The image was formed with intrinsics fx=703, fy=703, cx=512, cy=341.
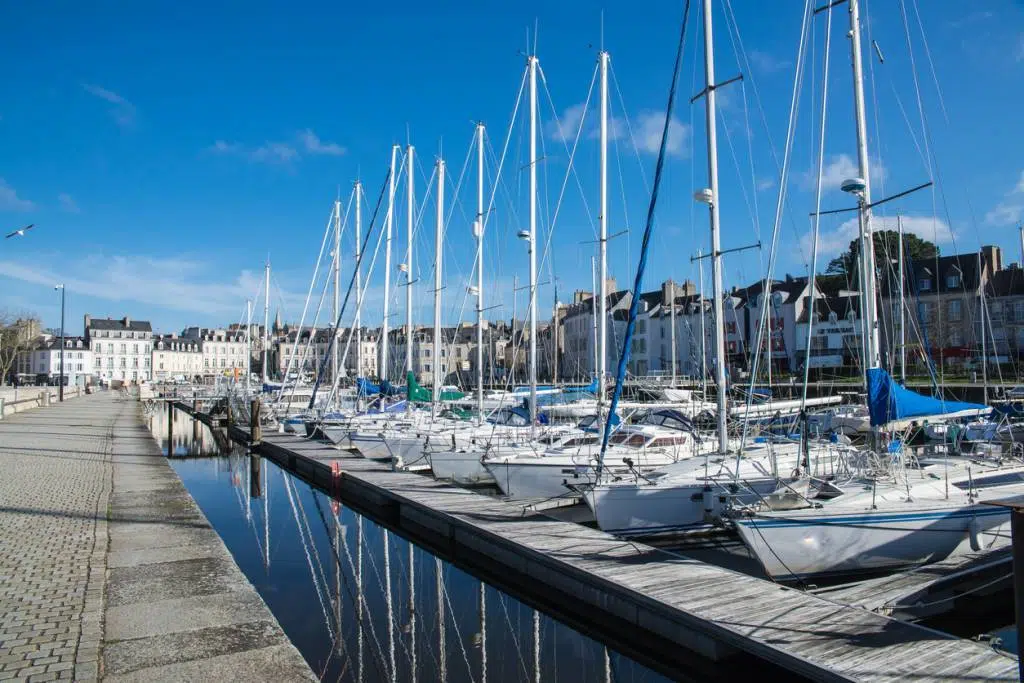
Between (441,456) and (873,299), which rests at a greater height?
(873,299)

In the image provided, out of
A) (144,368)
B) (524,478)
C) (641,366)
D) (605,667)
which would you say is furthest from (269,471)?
(144,368)

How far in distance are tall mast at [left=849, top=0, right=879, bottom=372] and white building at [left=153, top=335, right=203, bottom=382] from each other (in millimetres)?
148524

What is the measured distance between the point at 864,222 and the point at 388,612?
13.7 metres

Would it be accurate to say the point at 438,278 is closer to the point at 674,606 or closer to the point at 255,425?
the point at 255,425

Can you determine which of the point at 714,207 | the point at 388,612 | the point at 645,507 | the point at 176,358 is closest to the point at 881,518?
the point at 645,507

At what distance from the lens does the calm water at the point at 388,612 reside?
34.4 feet

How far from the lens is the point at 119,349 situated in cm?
14775

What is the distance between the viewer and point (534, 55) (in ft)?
84.4

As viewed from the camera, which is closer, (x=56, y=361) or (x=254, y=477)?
(x=254, y=477)

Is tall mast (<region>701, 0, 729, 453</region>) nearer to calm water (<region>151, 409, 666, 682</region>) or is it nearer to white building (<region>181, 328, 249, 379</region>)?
calm water (<region>151, 409, 666, 682</region>)

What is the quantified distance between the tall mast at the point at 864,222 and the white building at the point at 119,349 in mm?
154022

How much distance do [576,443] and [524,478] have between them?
2.77m

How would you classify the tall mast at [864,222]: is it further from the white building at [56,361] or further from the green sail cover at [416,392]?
the white building at [56,361]

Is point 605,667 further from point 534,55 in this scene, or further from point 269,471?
point 269,471
